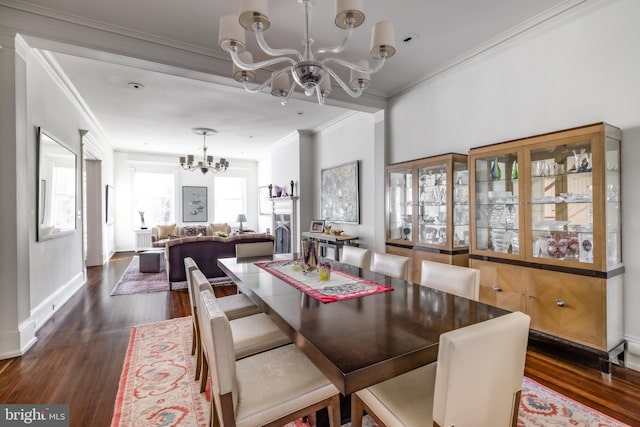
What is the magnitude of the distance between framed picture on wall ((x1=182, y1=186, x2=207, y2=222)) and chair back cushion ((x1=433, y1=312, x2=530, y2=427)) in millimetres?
8837

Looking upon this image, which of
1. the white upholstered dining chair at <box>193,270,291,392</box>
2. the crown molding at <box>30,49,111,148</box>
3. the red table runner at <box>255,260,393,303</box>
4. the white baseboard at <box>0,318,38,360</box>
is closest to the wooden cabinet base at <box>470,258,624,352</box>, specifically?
the red table runner at <box>255,260,393,303</box>

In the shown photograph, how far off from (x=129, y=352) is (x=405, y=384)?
241cm

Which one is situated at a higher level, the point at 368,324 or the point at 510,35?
the point at 510,35

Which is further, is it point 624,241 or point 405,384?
point 624,241

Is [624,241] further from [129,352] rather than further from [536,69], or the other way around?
[129,352]

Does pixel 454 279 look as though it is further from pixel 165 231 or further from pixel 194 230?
pixel 165 231

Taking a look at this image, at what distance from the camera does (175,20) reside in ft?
8.54

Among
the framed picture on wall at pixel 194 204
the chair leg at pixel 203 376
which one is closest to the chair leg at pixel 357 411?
the chair leg at pixel 203 376

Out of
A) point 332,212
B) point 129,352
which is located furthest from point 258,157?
point 129,352

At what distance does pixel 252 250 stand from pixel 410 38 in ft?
8.76

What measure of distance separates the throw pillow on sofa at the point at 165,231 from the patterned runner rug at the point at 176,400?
559 centimetres

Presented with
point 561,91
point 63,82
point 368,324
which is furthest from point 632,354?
point 63,82

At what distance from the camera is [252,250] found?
129 inches

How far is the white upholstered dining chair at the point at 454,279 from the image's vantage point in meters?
1.88
